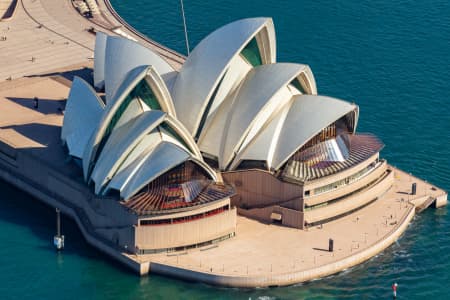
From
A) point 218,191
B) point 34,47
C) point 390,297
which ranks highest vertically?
point 34,47

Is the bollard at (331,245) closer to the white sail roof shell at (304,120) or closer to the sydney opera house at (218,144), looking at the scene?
the sydney opera house at (218,144)

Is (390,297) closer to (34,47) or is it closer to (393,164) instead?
(393,164)

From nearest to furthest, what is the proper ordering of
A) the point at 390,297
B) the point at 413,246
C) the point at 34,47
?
the point at 390,297
the point at 413,246
the point at 34,47

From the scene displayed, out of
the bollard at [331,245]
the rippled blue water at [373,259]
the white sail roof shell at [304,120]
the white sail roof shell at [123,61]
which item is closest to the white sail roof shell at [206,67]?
the white sail roof shell at [123,61]

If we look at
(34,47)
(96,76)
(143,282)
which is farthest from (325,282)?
(34,47)

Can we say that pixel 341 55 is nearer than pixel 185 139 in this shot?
No
